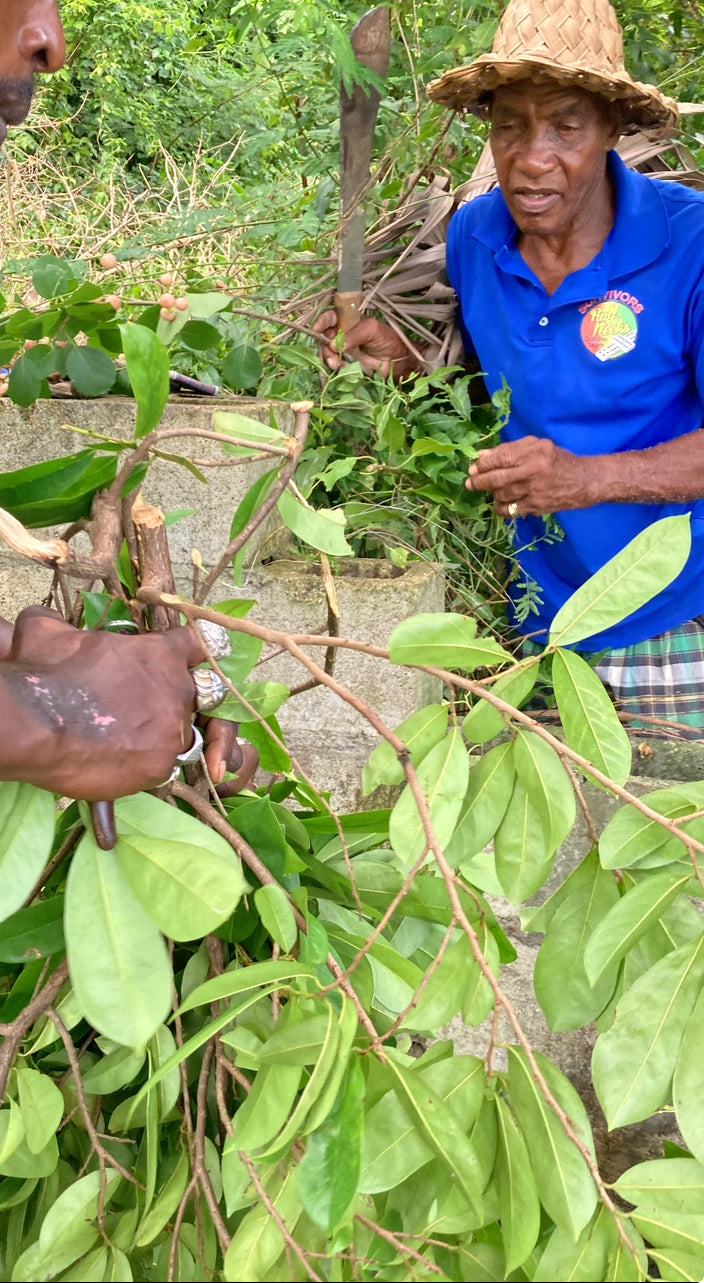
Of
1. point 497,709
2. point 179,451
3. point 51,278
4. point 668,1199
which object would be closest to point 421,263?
point 179,451

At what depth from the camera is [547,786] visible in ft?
1.85

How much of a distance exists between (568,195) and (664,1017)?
1292mm

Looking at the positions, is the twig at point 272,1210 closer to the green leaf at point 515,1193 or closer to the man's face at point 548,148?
the green leaf at point 515,1193

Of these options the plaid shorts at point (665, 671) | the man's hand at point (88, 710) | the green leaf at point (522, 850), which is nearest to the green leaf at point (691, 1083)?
the green leaf at point (522, 850)

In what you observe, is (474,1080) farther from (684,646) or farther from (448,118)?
(448,118)

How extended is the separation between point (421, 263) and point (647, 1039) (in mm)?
1414

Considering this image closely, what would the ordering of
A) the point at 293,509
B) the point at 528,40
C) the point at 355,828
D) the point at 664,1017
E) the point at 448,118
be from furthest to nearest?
the point at 448,118 → the point at 528,40 → the point at 355,828 → the point at 293,509 → the point at 664,1017

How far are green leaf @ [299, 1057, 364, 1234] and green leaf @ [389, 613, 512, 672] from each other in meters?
0.22

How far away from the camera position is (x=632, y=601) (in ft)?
1.86

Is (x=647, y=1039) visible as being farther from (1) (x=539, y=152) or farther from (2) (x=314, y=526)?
(1) (x=539, y=152)

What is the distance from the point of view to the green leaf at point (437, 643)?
52cm

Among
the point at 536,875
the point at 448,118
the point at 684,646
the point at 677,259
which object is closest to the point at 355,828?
the point at 536,875

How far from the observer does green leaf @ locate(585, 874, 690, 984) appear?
546mm

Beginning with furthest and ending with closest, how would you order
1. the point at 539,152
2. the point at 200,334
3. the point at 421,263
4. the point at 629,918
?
the point at 421,263 → the point at 539,152 → the point at 200,334 → the point at 629,918
